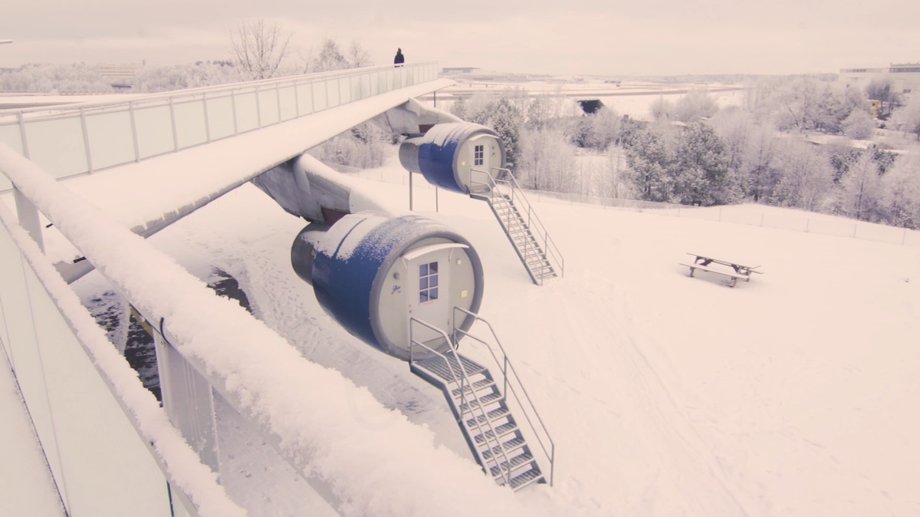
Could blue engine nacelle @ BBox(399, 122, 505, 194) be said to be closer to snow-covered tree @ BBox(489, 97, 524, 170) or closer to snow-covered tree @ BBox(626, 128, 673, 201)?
snow-covered tree @ BBox(626, 128, 673, 201)

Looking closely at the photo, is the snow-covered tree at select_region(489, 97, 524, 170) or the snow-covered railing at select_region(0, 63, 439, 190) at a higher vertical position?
the snow-covered railing at select_region(0, 63, 439, 190)

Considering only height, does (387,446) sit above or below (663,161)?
above

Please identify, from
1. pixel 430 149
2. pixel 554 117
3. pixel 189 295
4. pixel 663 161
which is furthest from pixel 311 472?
pixel 554 117

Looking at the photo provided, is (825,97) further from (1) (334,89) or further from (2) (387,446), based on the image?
(2) (387,446)

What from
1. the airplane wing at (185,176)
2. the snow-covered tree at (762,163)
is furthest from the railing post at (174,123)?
the snow-covered tree at (762,163)

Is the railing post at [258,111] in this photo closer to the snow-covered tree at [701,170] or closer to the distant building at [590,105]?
the snow-covered tree at [701,170]

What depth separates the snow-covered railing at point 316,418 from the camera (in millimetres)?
952

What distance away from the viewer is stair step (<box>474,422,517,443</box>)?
38.3 feet

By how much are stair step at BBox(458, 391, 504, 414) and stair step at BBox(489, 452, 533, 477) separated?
46.2 inches

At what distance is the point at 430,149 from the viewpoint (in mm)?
24641

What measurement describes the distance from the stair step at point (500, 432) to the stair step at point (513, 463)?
494 millimetres

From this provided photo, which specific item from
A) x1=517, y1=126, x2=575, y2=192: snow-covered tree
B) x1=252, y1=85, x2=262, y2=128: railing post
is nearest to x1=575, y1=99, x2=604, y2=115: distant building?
x1=517, y1=126, x2=575, y2=192: snow-covered tree

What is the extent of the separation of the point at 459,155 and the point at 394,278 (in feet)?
39.2

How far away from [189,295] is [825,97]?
101 metres
